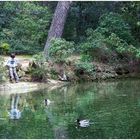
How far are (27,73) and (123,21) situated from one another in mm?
6937

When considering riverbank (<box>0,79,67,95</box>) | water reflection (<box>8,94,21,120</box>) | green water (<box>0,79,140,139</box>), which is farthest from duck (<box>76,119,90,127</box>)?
riverbank (<box>0,79,67,95</box>)

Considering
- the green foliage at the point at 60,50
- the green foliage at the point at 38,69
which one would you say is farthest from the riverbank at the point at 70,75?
the green foliage at the point at 60,50

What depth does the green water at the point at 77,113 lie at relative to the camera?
13.7 metres

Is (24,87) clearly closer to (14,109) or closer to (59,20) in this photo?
(14,109)

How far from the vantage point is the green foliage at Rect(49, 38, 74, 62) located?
2516cm

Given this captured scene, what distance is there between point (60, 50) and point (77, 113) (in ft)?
29.5

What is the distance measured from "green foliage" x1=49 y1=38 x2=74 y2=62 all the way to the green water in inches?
88.1

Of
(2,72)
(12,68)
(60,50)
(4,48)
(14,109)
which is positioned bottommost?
(14,109)

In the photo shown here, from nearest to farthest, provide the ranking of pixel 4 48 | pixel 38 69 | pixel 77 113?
1. pixel 77 113
2. pixel 38 69
3. pixel 4 48

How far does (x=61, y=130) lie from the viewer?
13969 mm

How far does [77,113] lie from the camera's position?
16.6 meters

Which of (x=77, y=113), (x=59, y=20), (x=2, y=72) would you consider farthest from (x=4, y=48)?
(x=77, y=113)

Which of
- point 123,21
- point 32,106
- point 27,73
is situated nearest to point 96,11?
point 123,21

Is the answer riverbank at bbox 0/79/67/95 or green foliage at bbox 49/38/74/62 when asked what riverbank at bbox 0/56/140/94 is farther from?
green foliage at bbox 49/38/74/62
